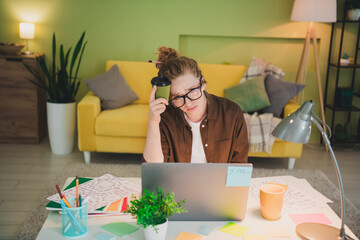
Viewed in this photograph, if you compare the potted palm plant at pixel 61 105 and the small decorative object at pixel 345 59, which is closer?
the potted palm plant at pixel 61 105

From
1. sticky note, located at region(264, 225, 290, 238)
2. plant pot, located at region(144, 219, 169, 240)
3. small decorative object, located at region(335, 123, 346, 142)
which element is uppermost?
plant pot, located at region(144, 219, 169, 240)

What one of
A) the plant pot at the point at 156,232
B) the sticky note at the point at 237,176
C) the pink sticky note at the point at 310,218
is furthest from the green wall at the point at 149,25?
the plant pot at the point at 156,232

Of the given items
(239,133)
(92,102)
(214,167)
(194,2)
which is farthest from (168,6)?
(214,167)

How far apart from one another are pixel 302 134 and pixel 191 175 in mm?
388

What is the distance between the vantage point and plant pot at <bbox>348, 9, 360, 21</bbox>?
4102 millimetres

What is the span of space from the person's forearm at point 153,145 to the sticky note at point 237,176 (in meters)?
0.47

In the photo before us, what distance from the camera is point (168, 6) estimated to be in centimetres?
429

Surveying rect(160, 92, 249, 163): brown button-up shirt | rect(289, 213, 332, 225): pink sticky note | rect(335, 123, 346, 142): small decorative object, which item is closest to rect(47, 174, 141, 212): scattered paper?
rect(160, 92, 249, 163): brown button-up shirt

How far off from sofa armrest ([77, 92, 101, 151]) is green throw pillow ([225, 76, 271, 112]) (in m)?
1.26

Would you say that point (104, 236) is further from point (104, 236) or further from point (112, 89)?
point (112, 89)

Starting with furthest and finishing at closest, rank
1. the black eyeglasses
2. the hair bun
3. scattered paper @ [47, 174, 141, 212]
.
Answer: the hair bun < the black eyeglasses < scattered paper @ [47, 174, 141, 212]

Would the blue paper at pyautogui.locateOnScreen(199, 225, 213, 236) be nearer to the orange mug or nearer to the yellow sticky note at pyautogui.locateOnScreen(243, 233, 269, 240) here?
the yellow sticky note at pyautogui.locateOnScreen(243, 233, 269, 240)

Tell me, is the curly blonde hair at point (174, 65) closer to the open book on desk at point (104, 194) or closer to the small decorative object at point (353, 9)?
the open book on desk at point (104, 194)

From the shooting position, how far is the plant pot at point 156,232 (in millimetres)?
1324
